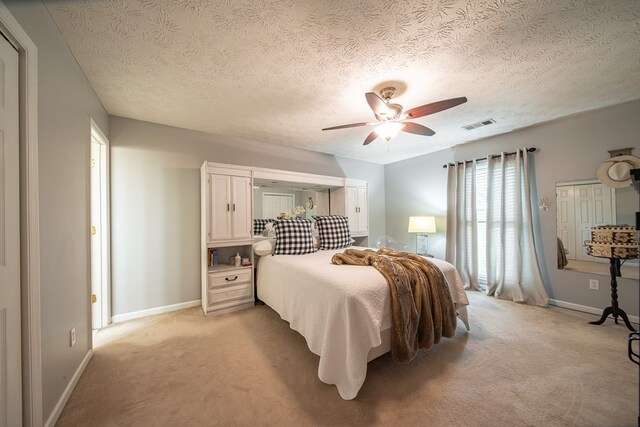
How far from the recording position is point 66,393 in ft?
4.75

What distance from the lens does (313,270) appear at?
2.04 metres

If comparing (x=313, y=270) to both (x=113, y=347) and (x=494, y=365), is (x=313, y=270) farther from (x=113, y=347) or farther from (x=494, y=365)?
(x=113, y=347)

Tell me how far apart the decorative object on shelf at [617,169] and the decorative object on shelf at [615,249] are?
485 mm

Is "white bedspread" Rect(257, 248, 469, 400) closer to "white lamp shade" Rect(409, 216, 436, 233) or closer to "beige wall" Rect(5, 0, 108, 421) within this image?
"beige wall" Rect(5, 0, 108, 421)

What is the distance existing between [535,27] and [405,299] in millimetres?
1998

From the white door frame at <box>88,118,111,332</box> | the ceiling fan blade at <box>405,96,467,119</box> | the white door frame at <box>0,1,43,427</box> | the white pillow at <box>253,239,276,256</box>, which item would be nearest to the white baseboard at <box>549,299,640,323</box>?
the ceiling fan blade at <box>405,96,467,119</box>

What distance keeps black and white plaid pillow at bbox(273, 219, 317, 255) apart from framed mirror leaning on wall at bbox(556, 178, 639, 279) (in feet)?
10.4

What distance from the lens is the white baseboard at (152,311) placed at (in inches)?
101

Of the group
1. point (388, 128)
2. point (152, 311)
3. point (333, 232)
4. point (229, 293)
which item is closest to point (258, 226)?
Answer: point (229, 293)

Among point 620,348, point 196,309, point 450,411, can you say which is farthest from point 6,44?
point 620,348

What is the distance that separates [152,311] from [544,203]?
516cm

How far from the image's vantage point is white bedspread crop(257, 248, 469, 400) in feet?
4.83

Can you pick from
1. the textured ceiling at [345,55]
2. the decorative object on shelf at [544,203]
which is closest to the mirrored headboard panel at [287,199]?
the textured ceiling at [345,55]

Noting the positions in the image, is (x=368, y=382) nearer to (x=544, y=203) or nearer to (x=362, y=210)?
(x=362, y=210)
